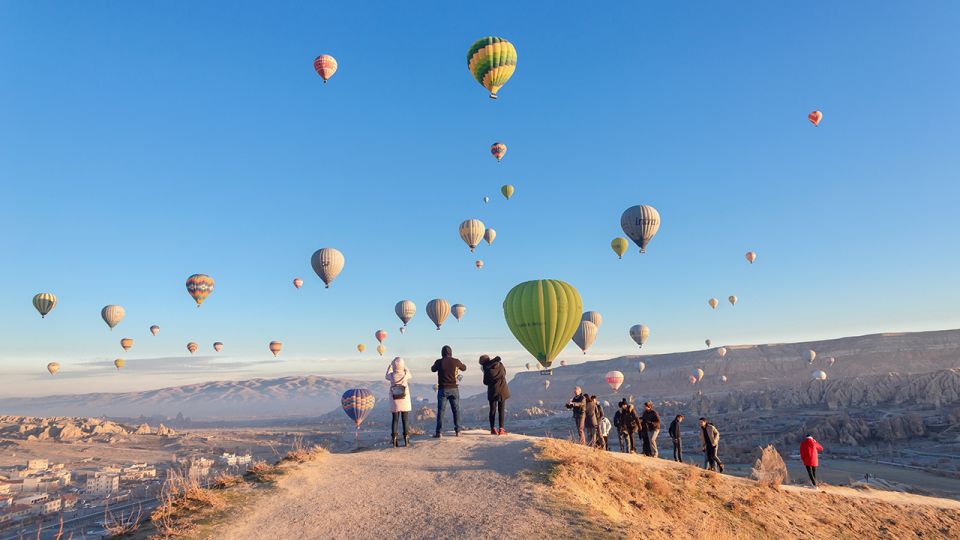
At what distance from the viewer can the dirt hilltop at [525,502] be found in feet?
31.4

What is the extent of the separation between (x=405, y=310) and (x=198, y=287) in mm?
24527

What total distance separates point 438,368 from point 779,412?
89447mm

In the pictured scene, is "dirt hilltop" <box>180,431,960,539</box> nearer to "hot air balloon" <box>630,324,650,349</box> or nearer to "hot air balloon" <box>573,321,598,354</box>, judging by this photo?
"hot air balloon" <box>573,321,598,354</box>

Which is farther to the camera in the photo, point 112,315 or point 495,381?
point 112,315

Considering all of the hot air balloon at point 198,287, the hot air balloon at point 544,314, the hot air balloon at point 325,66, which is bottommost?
the hot air balloon at point 544,314

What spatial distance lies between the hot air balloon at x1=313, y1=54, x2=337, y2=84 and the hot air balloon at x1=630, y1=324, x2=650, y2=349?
189ft

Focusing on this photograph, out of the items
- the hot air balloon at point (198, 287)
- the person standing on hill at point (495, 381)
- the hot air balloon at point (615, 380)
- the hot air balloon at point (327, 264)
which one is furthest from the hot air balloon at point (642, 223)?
the hot air balloon at point (198, 287)

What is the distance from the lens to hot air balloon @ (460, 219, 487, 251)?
59.1 metres

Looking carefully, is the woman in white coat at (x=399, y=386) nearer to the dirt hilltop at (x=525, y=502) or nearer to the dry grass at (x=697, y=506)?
the dirt hilltop at (x=525, y=502)

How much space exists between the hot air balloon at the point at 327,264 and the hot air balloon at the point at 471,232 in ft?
44.1

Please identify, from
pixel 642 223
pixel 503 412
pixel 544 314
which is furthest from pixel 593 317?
pixel 503 412

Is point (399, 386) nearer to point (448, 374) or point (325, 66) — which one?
point (448, 374)

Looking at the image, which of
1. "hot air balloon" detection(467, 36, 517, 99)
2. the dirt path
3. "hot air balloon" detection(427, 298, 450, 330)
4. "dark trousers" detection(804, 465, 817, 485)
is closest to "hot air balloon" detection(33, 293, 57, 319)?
"hot air balloon" detection(427, 298, 450, 330)

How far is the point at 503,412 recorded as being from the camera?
1421cm
